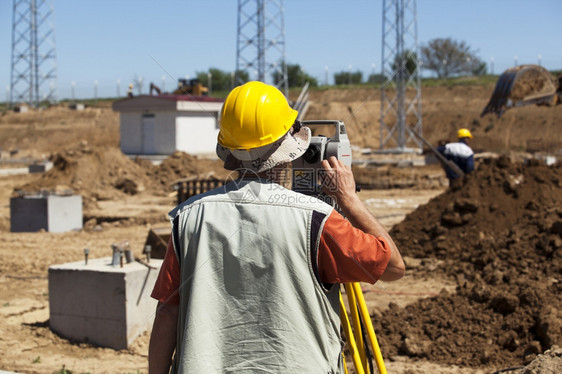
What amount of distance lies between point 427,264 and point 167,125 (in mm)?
23844

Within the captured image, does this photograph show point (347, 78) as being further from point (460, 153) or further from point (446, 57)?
point (460, 153)

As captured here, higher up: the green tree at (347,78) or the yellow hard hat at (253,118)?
the green tree at (347,78)

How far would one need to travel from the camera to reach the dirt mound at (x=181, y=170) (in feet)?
69.6

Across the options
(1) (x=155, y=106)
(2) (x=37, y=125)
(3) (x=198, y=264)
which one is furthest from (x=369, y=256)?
(2) (x=37, y=125)

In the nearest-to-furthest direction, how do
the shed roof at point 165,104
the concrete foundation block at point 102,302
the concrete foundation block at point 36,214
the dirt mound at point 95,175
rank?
1. the concrete foundation block at point 102,302
2. the concrete foundation block at point 36,214
3. the dirt mound at point 95,175
4. the shed roof at point 165,104

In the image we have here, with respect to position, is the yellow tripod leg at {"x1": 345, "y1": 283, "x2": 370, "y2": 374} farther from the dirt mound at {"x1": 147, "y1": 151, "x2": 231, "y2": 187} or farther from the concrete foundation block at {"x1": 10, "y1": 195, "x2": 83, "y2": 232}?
the dirt mound at {"x1": 147, "y1": 151, "x2": 231, "y2": 187}

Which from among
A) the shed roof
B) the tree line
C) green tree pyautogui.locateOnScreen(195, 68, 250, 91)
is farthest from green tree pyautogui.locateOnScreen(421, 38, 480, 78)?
the shed roof

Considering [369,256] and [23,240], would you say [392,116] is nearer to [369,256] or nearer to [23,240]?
[23,240]

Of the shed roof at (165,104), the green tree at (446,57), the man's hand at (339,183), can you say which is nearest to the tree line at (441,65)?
the green tree at (446,57)

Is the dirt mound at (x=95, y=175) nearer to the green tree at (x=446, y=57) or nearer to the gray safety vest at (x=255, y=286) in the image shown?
the gray safety vest at (x=255, y=286)

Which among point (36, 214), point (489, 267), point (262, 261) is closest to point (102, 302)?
point (262, 261)

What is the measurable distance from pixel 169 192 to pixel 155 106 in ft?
40.6

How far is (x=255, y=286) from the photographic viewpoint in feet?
6.04

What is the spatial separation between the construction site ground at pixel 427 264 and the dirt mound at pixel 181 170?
932 millimetres
